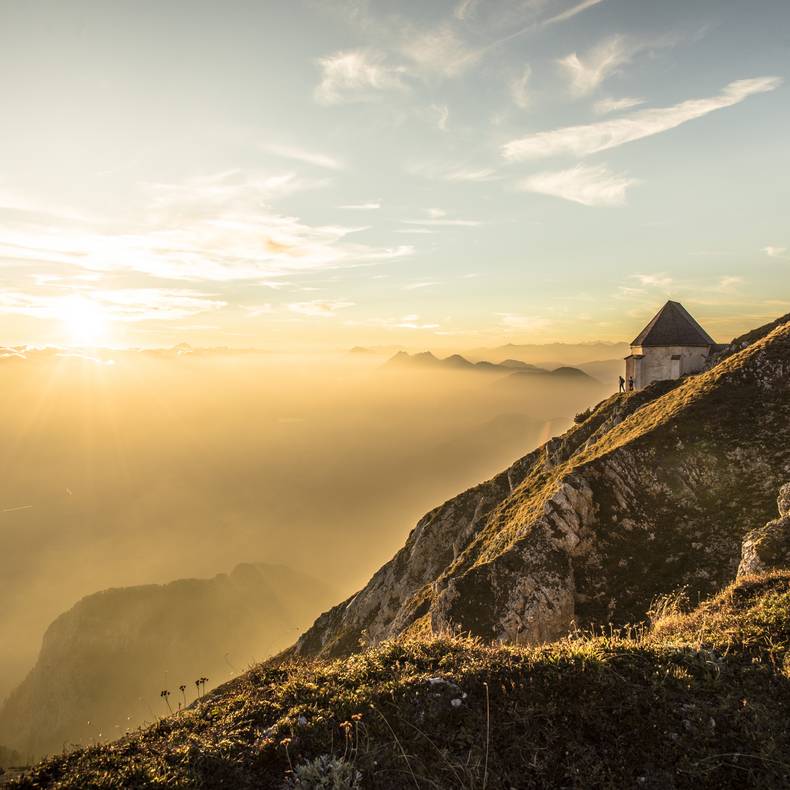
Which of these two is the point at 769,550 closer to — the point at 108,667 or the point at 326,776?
the point at 326,776

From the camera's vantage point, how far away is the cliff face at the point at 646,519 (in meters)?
21.9

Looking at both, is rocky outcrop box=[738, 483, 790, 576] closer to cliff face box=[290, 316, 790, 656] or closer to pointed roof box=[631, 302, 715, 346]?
cliff face box=[290, 316, 790, 656]

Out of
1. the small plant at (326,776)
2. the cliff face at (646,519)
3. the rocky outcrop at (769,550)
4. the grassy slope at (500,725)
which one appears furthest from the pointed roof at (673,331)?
the small plant at (326,776)

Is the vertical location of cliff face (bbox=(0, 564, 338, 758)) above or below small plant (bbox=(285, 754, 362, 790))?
below

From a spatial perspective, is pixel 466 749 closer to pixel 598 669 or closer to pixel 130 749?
pixel 598 669

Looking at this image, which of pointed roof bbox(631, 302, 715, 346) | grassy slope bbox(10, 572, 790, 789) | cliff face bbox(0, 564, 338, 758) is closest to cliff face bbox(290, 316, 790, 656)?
grassy slope bbox(10, 572, 790, 789)

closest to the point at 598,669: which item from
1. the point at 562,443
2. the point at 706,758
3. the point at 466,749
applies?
the point at 706,758

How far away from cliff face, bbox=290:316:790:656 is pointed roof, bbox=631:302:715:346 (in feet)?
60.9

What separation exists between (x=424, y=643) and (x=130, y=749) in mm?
5108

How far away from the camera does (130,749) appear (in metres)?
6.45

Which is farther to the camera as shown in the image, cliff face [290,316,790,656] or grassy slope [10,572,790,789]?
cliff face [290,316,790,656]

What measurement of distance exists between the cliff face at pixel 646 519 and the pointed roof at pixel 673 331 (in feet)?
60.9

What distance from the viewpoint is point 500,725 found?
6.12m

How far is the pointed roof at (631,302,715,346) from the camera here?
1959 inches
